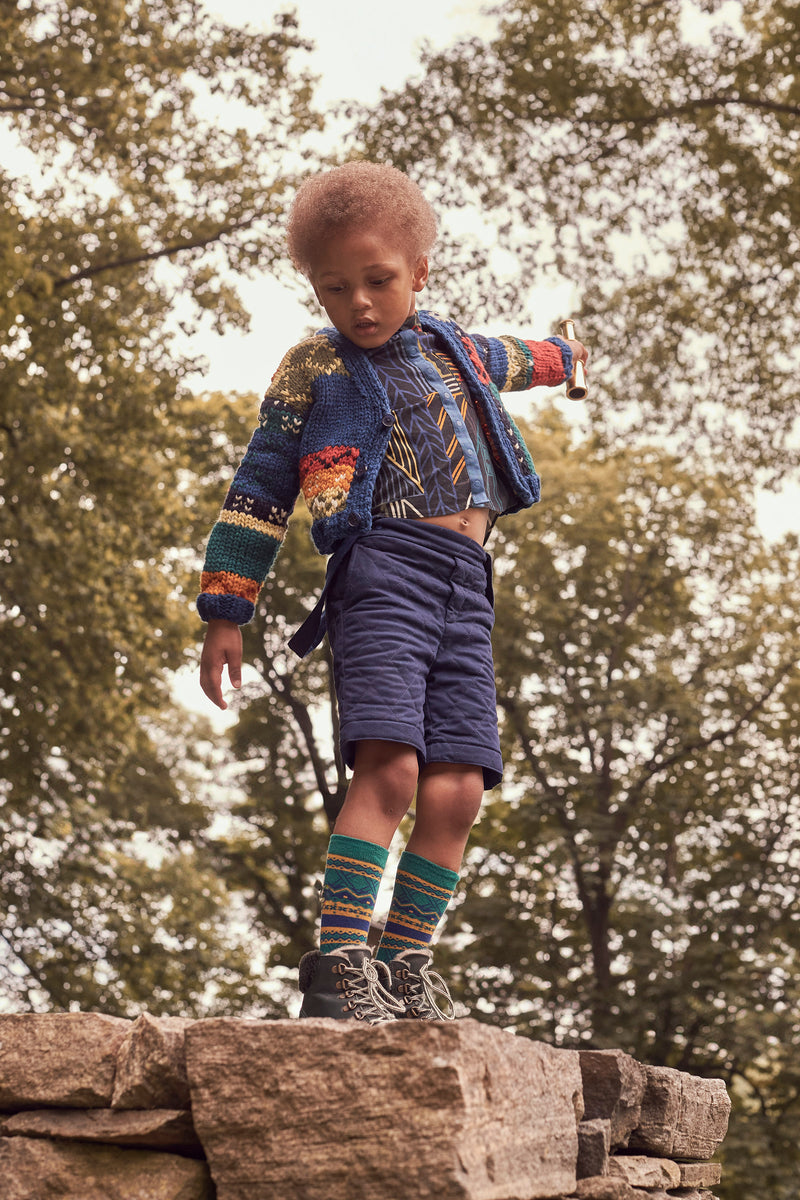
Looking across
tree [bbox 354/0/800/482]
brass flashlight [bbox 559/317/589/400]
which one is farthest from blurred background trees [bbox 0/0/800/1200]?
brass flashlight [bbox 559/317/589/400]

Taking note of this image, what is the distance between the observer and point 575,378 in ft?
11.6

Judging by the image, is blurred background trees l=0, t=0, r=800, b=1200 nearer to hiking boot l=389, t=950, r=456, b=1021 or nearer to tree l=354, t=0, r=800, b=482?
tree l=354, t=0, r=800, b=482

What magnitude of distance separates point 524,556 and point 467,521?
13.5 metres

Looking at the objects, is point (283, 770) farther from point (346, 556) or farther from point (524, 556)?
point (346, 556)

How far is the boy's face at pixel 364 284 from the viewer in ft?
9.46

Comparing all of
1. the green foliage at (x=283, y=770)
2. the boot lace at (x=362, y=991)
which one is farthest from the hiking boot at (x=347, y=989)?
the green foliage at (x=283, y=770)

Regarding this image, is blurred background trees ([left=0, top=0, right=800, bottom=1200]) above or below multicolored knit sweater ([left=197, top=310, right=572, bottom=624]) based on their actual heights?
above

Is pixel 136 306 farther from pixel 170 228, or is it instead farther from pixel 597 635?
pixel 597 635

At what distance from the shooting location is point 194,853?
694 inches

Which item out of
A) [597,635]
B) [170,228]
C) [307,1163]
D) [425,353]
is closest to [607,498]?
[597,635]

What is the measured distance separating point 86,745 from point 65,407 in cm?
345

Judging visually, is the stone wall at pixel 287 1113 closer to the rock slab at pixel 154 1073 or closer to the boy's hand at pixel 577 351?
the rock slab at pixel 154 1073

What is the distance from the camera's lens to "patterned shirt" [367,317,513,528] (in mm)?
2855

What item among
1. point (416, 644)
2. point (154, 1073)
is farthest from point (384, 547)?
point (154, 1073)
